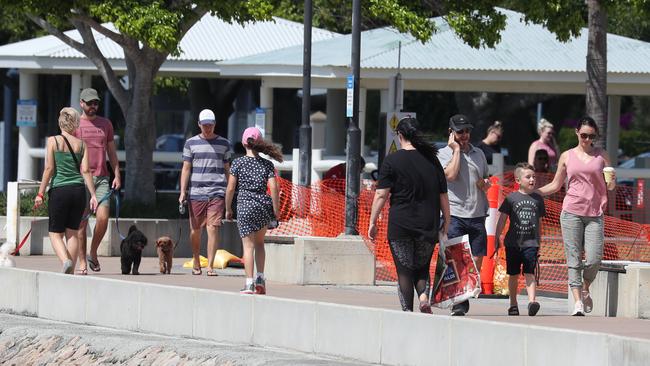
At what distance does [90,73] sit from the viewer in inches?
1151

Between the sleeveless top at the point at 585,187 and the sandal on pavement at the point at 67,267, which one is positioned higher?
the sleeveless top at the point at 585,187

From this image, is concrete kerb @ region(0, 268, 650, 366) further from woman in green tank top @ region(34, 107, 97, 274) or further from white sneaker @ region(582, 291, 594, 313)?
white sneaker @ region(582, 291, 594, 313)

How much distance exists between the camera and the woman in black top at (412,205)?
452 inches

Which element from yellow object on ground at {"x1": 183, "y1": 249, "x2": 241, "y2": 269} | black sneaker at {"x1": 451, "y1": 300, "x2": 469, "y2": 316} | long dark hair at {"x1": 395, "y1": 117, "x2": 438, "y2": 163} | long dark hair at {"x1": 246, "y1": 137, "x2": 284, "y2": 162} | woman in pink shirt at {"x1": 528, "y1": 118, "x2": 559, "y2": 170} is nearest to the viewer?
long dark hair at {"x1": 395, "y1": 117, "x2": 438, "y2": 163}

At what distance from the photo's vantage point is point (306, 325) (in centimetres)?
1073

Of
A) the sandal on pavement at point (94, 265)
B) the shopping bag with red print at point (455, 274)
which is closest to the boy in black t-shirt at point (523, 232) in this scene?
the shopping bag with red print at point (455, 274)

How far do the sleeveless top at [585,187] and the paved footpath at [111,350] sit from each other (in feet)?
11.6

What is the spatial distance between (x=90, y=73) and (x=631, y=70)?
10613mm

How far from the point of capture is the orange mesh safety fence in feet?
52.3

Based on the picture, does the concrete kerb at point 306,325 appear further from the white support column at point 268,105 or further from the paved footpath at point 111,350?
the white support column at point 268,105

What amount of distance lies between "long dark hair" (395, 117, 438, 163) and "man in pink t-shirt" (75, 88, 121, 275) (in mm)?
4649

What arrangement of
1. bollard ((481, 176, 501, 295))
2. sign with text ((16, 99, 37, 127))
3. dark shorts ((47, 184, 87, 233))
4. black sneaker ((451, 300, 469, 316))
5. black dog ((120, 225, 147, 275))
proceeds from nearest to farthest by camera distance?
1. black sneaker ((451, 300, 469, 316))
2. dark shorts ((47, 184, 87, 233))
3. bollard ((481, 176, 501, 295))
4. black dog ((120, 225, 147, 275))
5. sign with text ((16, 99, 37, 127))

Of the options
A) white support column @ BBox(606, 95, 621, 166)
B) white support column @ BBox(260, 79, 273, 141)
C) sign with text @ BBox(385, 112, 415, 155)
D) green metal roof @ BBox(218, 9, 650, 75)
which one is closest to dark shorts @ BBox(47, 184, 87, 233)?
sign with text @ BBox(385, 112, 415, 155)

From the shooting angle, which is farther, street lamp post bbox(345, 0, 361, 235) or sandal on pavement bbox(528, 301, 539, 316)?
street lamp post bbox(345, 0, 361, 235)
